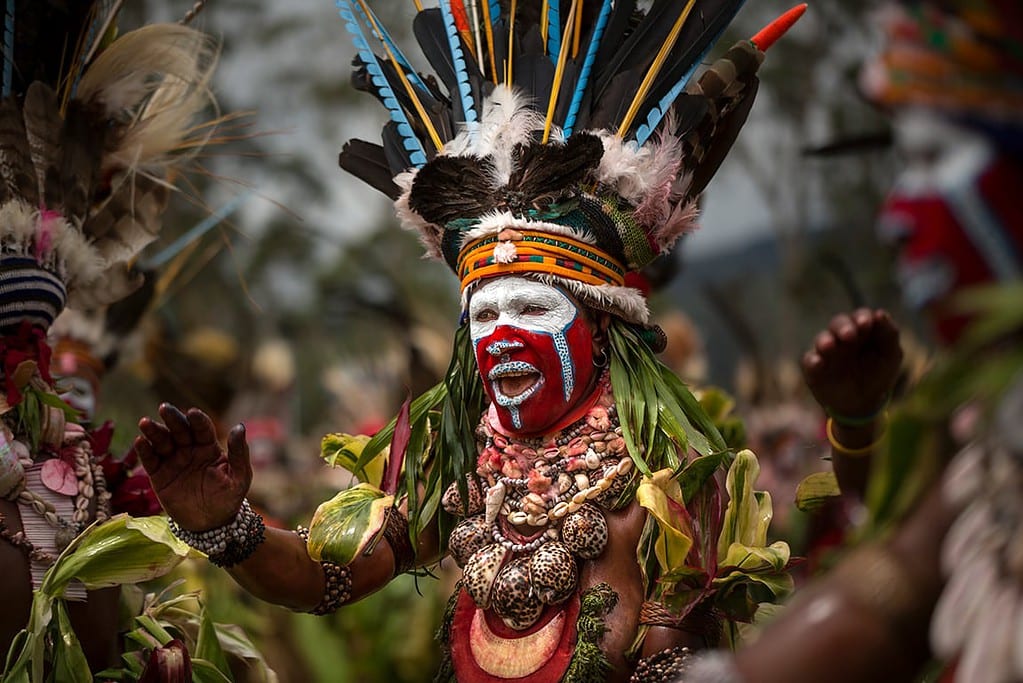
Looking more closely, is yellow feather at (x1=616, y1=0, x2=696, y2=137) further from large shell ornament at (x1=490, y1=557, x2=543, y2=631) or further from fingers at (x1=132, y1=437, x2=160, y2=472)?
fingers at (x1=132, y1=437, x2=160, y2=472)

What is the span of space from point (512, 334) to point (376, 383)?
31.6 feet

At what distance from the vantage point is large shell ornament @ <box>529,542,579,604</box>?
3.37 metres

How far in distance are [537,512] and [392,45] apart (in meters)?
1.52

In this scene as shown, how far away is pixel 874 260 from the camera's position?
19875mm

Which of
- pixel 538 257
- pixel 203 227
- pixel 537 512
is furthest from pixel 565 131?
pixel 203 227

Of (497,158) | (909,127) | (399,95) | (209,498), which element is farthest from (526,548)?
(909,127)

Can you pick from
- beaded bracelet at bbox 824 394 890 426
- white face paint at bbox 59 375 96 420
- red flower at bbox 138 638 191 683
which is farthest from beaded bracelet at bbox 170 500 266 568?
white face paint at bbox 59 375 96 420

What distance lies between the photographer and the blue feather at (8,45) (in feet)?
12.8

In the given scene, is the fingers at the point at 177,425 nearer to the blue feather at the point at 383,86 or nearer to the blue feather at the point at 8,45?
the blue feather at the point at 383,86

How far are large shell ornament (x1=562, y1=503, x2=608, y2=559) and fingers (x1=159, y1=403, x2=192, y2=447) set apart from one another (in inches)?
38.9

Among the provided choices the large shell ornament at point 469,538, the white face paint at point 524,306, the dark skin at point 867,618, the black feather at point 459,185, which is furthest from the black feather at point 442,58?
the dark skin at point 867,618

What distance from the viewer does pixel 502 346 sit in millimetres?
3543

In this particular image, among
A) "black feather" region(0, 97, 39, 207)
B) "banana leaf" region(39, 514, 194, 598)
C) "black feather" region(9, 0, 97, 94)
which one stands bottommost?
"banana leaf" region(39, 514, 194, 598)

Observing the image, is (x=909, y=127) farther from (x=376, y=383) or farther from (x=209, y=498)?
(x=376, y=383)
